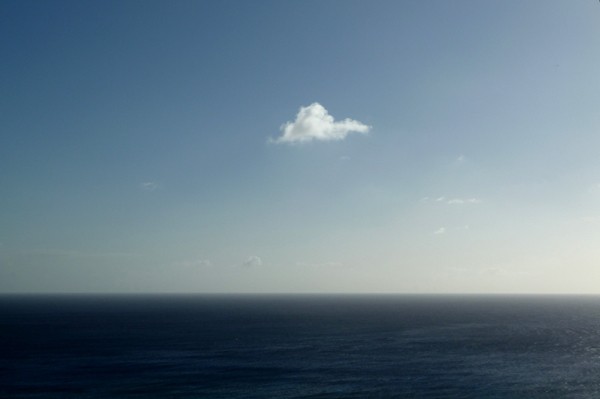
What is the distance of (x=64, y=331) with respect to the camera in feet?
518

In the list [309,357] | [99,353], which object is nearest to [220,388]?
[309,357]

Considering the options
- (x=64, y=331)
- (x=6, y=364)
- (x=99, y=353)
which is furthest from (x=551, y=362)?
(x=64, y=331)

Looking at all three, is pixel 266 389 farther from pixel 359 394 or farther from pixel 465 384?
pixel 465 384

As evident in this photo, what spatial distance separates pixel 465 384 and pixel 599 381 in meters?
24.5

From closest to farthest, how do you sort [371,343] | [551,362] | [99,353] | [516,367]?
[516,367] < [551,362] < [99,353] < [371,343]

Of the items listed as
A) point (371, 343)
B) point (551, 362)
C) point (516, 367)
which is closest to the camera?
point (516, 367)

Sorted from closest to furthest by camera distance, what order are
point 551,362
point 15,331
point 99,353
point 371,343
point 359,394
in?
point 359,394
point 551,362
point 99,353
point 371,343
point 15,331

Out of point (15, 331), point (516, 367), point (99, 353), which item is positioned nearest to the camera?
point (516, 367)

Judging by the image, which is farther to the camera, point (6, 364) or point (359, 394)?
point (6, 364)

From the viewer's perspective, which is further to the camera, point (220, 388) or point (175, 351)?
Answer: point (175, 351)

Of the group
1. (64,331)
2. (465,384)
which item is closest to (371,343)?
(465,384)

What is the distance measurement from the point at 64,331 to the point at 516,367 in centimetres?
13799

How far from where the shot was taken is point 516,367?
94.4 metres

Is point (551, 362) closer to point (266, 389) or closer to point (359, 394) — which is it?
point (359, 394)
